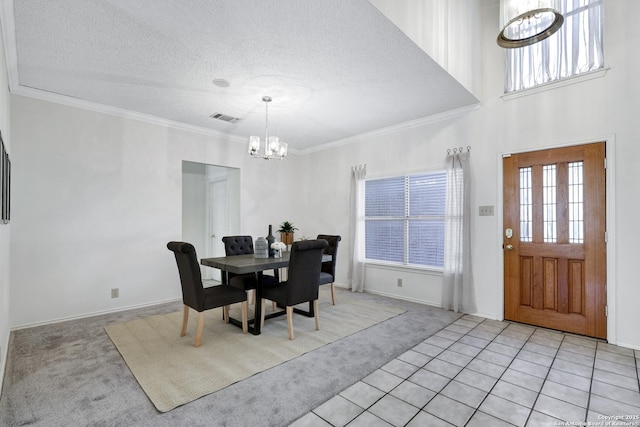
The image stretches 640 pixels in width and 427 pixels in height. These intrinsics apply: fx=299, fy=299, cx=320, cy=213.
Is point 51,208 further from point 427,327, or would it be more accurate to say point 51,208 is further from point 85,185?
point 427,327

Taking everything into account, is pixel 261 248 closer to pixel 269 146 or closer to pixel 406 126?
pixel 269 146

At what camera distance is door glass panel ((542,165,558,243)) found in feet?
10.7

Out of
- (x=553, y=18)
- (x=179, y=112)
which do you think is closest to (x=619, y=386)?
(x=553, y=18)

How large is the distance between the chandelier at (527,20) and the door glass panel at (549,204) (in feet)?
4.77

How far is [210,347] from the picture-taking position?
2816 millimetres

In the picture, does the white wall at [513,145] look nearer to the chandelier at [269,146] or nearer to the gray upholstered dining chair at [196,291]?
the chandelier at [269,146]

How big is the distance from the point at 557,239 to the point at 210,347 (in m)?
3.77

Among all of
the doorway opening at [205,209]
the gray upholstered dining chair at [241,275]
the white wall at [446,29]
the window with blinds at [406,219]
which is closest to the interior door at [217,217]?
the doorway opening at [205,209]

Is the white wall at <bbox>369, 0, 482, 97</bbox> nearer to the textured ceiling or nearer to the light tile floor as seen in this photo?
the textured ceiling

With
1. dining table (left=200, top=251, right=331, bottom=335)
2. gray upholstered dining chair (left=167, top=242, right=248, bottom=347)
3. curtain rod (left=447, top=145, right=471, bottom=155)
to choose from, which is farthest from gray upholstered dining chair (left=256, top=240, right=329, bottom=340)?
curtain rod (left=447, top=145, right=471, bottom=155)

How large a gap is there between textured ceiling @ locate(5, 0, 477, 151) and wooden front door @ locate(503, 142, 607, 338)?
124 centimetres

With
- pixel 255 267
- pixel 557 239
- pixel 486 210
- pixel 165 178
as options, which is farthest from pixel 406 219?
pixel 165 178

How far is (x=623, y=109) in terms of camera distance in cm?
289

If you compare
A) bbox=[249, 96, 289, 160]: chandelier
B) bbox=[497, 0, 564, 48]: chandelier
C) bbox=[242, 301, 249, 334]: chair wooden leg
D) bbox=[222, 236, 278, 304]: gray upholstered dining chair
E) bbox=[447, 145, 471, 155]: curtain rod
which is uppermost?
bbox=[497, 0, 564, 48]: chandelier
